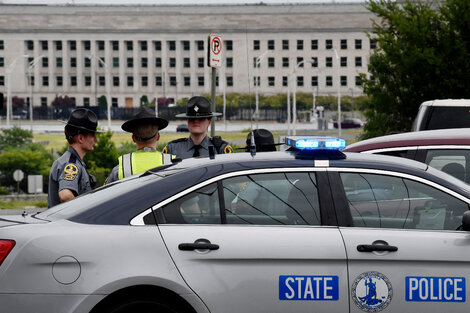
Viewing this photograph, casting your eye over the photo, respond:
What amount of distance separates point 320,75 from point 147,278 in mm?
120284

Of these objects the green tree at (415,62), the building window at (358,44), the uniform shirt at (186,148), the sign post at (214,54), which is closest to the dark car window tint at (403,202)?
the uniform shirt at (186,148)

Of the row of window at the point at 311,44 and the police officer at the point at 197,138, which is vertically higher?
the row of window at the point at 311,44

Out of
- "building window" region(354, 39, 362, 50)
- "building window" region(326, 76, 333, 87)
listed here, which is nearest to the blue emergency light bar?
"building window" region(354, 39, 362, 50)

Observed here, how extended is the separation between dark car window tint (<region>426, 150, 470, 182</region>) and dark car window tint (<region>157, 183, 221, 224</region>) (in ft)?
11.3

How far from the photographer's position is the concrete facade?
119 m

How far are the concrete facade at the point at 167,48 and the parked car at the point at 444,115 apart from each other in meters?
107

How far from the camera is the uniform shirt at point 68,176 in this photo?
577 cm

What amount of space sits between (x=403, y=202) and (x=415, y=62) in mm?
14534

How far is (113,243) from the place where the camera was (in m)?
4.38

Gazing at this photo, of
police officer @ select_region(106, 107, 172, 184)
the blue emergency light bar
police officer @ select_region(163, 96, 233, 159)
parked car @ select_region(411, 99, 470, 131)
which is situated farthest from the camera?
parked car @ select_region(411, 99, 470, 131)

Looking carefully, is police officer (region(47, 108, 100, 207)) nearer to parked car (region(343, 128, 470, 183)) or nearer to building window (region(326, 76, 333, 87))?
parked car (region(343, 128, 470, 183))

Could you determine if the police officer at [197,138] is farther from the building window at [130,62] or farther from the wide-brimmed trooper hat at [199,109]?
the building window at [130,62]

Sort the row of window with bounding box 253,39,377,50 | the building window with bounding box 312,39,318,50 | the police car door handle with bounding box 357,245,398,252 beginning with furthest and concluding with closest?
the row of window with bounding box 253,39,377,50, the building window with bounding box 312,39,318,50, the police car door handle with bounding box 357,245,398,252

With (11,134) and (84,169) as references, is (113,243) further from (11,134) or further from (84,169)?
(11,134)
